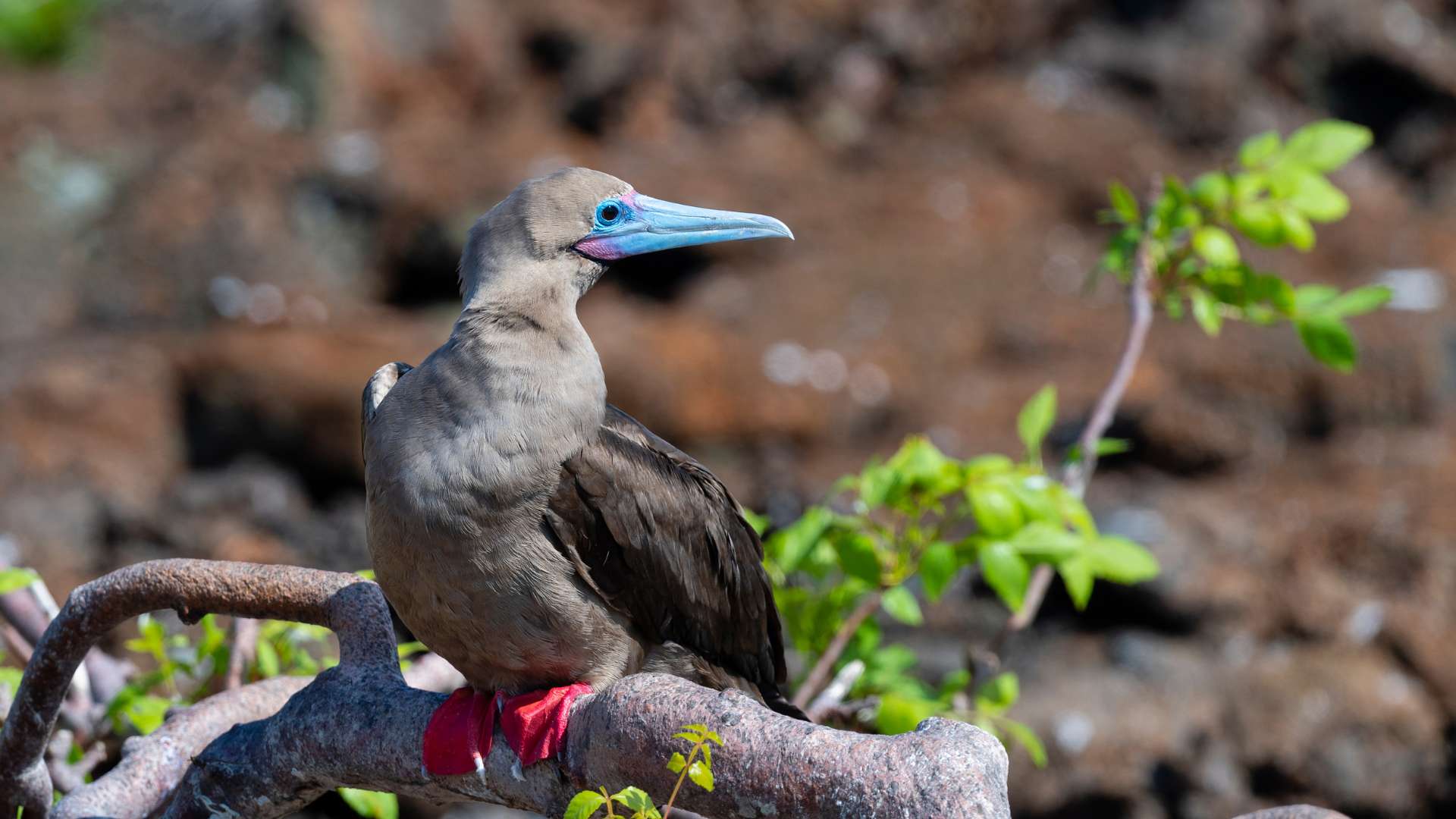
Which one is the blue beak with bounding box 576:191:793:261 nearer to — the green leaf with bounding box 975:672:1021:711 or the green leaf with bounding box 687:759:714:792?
the green leaf with bounding box 687:759:714:792

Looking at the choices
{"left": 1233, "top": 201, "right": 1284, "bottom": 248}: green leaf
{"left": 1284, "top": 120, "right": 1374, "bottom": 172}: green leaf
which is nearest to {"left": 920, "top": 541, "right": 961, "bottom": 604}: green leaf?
{"left": 1233, "top": 201, "right": 1284, "bottom": 248}: green leaf

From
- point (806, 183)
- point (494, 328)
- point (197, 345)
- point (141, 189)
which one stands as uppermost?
point (494, 328)

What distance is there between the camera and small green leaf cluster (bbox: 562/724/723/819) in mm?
2232

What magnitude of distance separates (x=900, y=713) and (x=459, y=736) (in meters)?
1.21

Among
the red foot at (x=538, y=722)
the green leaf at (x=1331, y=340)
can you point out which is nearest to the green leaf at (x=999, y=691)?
the green leaf at (x=1331, y=340)

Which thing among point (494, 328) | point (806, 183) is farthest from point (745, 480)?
point (494, 328)

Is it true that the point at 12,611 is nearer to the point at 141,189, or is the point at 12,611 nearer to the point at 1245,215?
the point at 1245,215

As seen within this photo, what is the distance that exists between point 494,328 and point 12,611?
65.8 inches

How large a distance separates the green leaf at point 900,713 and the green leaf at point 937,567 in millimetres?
299

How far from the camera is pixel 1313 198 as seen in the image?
377 centimetres

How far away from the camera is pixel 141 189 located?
1119cm

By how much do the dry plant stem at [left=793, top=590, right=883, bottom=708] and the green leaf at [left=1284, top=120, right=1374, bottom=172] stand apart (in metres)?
1.65

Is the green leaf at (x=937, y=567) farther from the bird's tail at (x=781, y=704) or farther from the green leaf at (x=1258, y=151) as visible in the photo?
the green leaf at (x=1258, y=151)

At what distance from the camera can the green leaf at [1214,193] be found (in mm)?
3867
